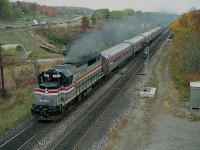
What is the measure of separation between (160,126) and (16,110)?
1337cm

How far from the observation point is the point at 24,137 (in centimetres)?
2306

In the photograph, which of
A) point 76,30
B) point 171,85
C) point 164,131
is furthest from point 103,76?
point 76,30

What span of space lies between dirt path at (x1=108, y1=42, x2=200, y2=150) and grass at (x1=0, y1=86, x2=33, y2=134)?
28.9 feet

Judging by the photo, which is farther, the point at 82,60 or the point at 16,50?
the point at 16,50

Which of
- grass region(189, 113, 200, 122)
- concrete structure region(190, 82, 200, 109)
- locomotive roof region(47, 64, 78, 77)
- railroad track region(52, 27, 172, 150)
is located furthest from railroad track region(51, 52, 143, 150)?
concrete structure region(190, 82, 200, 109)

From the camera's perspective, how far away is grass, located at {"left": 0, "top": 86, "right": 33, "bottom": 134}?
25536 millimetres

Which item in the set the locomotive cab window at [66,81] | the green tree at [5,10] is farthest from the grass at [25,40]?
the locomotive cab window at [66,81]

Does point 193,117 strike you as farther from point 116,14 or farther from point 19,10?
point 116,14

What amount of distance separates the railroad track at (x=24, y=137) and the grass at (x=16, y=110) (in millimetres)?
1531

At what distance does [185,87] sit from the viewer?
37906 millimetres

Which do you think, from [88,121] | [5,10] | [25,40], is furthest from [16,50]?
[88,121]

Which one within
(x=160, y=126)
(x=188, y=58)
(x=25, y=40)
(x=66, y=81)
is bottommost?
(x=160, y=126)

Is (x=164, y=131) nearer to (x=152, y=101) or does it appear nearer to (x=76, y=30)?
(x=152, y=101)

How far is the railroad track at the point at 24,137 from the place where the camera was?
70.6ft
